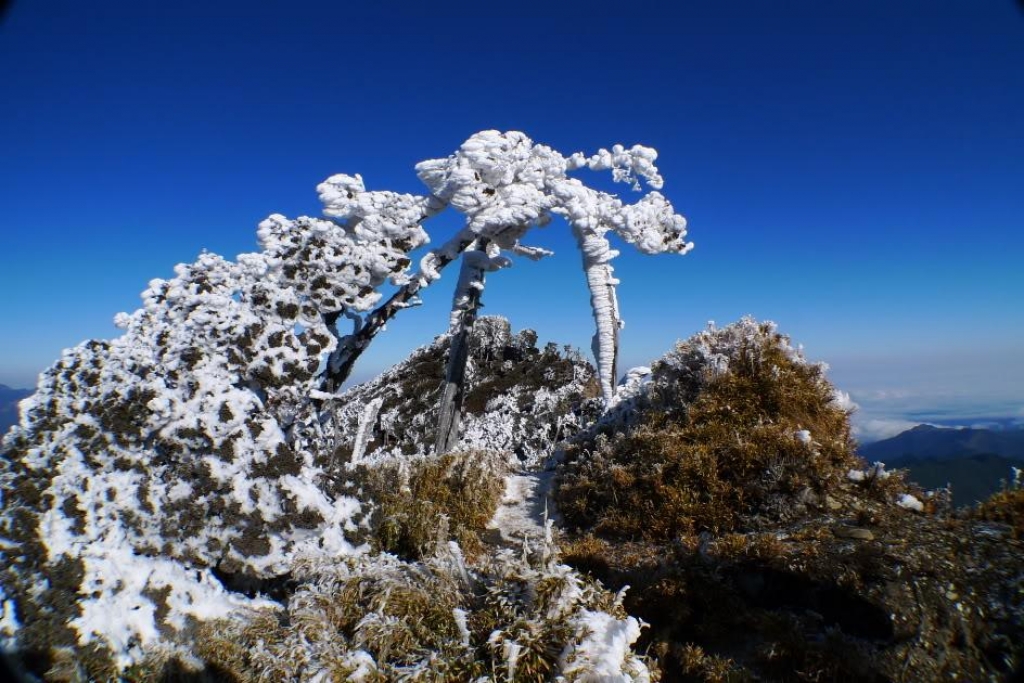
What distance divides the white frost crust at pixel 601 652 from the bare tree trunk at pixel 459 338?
5285 millimetres

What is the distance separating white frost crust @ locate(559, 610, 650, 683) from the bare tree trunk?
5.28 meters

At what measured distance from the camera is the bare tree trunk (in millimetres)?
7773

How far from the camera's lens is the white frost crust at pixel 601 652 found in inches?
110

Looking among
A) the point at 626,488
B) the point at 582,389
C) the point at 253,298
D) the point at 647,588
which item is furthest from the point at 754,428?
the point at 582,389

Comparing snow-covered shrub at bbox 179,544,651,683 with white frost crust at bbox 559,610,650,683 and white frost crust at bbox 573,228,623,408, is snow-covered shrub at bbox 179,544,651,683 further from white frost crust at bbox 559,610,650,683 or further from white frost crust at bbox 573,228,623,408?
white frost crust at bbox 573,228,623,408

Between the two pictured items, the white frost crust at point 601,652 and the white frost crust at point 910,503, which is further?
the white frost crust at point 910,503

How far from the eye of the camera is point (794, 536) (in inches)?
181

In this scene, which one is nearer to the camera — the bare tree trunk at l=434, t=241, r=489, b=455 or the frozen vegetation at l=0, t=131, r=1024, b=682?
the frozen vegetation at l=0, t=131, r=1024, b=682

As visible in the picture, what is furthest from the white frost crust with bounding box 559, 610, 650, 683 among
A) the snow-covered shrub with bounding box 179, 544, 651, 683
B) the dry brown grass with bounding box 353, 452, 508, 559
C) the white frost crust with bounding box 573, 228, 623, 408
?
the white frost crust with bounding box 573, 228, 623, 408

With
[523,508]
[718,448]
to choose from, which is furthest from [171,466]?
[718,448]

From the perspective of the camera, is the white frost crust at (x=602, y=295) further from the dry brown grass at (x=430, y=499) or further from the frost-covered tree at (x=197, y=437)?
the frost-covered tree at (x=197, y=437)

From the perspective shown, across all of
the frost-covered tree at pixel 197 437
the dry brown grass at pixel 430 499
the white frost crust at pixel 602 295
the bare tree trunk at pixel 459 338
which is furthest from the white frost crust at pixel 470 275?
the dry brown grass at pixel 430 499

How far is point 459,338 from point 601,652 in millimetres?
5839

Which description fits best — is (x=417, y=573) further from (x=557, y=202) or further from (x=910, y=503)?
(x=557, y=202)
